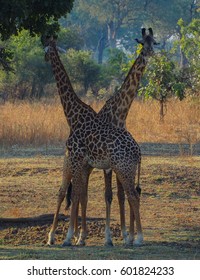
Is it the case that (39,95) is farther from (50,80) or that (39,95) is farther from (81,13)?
(81,13)

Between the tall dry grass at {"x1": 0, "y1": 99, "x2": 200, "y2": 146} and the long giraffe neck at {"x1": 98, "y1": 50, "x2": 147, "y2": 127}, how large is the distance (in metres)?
8.22

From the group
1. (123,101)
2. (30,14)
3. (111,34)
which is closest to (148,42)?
(123,101)

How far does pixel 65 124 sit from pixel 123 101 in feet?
31.8

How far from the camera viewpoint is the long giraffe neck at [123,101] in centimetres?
929

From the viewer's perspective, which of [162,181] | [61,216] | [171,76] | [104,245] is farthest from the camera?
[171,76]

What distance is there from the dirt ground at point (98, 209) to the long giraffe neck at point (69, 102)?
1308 millimetres

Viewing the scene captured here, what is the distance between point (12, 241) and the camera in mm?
9648

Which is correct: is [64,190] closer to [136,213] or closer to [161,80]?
[136,213]

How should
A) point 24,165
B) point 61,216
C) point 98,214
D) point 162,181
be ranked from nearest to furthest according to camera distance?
point 61,216, point 98,214, point 162,181, point 24,165

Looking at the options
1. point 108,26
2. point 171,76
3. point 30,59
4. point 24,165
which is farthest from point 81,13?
point 24,165

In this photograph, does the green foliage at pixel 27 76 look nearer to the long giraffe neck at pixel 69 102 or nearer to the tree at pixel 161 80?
the tree at pixel 161 80

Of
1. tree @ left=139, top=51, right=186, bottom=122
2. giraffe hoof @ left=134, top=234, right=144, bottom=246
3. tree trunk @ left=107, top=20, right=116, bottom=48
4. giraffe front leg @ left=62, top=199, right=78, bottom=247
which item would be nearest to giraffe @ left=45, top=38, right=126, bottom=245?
giraffe front leg @ left=62, top=199, right=78, bottom=247

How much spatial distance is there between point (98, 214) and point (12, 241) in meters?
1.75

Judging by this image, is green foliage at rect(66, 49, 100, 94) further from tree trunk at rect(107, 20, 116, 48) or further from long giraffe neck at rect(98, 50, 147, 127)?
tree trunk at rect(107, 20, 116, 48)
